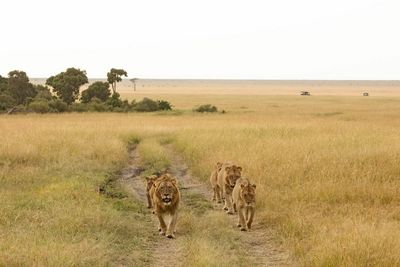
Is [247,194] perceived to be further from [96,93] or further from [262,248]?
[96,93]

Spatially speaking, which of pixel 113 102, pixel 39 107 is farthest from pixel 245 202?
pixel 113 102

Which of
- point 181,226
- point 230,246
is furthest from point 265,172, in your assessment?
point 230,246

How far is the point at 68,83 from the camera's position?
54.2 meters

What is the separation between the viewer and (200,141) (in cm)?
2416

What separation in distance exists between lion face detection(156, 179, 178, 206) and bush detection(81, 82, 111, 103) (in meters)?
45.1

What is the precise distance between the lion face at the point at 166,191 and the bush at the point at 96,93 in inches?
1775

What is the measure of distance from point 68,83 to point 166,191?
45729 millimetres

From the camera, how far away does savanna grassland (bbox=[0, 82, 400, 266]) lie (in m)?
8.89

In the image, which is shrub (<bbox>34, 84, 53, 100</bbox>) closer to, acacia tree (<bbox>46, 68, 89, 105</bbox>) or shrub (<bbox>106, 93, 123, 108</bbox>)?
acacia tree (<bbox>46, 68, 89, 105</bbox>)

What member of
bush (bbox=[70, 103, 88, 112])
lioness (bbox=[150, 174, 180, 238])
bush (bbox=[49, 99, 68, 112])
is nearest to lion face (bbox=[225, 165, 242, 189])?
lioness (bbox=[150, 174, 180, 238])

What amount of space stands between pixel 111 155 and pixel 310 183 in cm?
927

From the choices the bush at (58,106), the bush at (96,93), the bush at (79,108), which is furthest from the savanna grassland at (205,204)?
the bush at (96,93)

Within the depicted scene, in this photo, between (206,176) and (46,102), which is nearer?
(206,176)

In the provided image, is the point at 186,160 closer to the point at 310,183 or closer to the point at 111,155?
the point at 111,155
